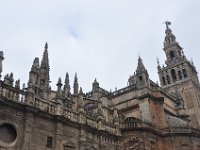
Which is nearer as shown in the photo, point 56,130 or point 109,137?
point 56,130

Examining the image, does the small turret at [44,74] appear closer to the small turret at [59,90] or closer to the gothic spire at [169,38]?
the small turret at [59,90]

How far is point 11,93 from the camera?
21.6 meters

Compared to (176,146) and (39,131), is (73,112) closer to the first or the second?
(39,131)

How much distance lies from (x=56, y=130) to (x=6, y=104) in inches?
206

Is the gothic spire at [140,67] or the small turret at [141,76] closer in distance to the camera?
the small turret at [141,76]

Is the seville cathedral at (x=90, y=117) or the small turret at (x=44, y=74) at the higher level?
the small turret at (x=44, y=74)

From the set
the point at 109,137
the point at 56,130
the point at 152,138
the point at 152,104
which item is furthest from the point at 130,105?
the point at 56,130

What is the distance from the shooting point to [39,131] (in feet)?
75.0

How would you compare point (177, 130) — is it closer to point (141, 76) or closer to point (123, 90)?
point (141, 76)

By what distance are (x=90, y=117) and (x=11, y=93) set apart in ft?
31.5

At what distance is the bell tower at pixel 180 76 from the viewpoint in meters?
62.7

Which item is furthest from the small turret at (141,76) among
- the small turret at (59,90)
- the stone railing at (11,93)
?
the stone railing at (11,93)

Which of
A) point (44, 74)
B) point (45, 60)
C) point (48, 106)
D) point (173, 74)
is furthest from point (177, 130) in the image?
point (173, 74)

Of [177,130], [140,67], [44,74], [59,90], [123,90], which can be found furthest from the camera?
[140,67]
